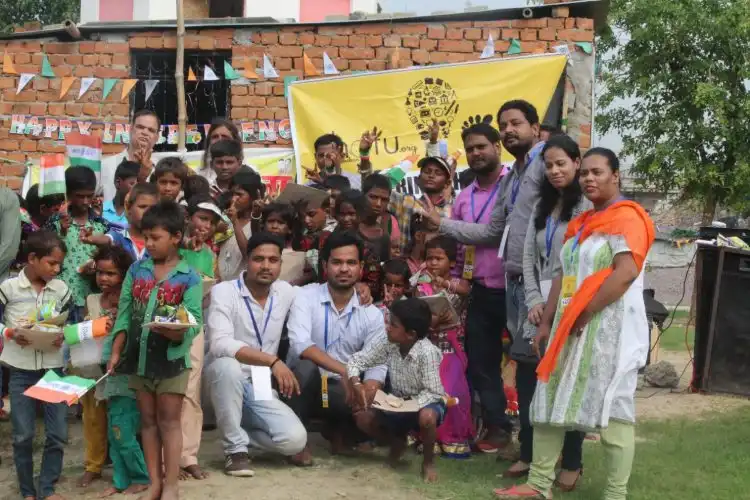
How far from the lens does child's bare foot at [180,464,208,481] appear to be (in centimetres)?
508

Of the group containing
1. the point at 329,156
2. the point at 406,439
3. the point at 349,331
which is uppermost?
the point at 329,156

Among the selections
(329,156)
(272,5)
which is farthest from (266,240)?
(272,5)

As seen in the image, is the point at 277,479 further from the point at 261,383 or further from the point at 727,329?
the point at 727,329

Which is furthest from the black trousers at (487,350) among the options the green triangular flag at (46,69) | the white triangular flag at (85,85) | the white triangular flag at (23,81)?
the white triangular flag at (23,81)

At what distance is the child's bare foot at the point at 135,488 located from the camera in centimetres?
487

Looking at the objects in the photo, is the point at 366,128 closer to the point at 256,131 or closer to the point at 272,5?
the point at 256,131

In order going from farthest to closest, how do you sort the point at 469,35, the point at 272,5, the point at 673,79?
the point at 272,5 < the point at 673,79 < the point at 469,35

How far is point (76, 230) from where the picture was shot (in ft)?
18.5

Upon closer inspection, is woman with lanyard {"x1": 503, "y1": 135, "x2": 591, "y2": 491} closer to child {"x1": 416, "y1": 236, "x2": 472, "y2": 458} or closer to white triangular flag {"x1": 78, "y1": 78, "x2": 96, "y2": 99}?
child {"x1": 416, "y1": 236, "x2": 472, "y2": 458}

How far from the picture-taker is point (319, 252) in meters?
6.11

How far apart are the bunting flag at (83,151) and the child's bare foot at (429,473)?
2.81m

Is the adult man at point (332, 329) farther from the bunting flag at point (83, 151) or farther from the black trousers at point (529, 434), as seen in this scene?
the bunting flag at point (83, 151)

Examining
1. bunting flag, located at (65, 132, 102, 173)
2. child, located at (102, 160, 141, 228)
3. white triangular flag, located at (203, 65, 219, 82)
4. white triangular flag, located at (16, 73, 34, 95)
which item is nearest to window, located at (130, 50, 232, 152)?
white triangular flag, located at (203, 65, 219, 82)

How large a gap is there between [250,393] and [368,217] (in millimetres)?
1495
